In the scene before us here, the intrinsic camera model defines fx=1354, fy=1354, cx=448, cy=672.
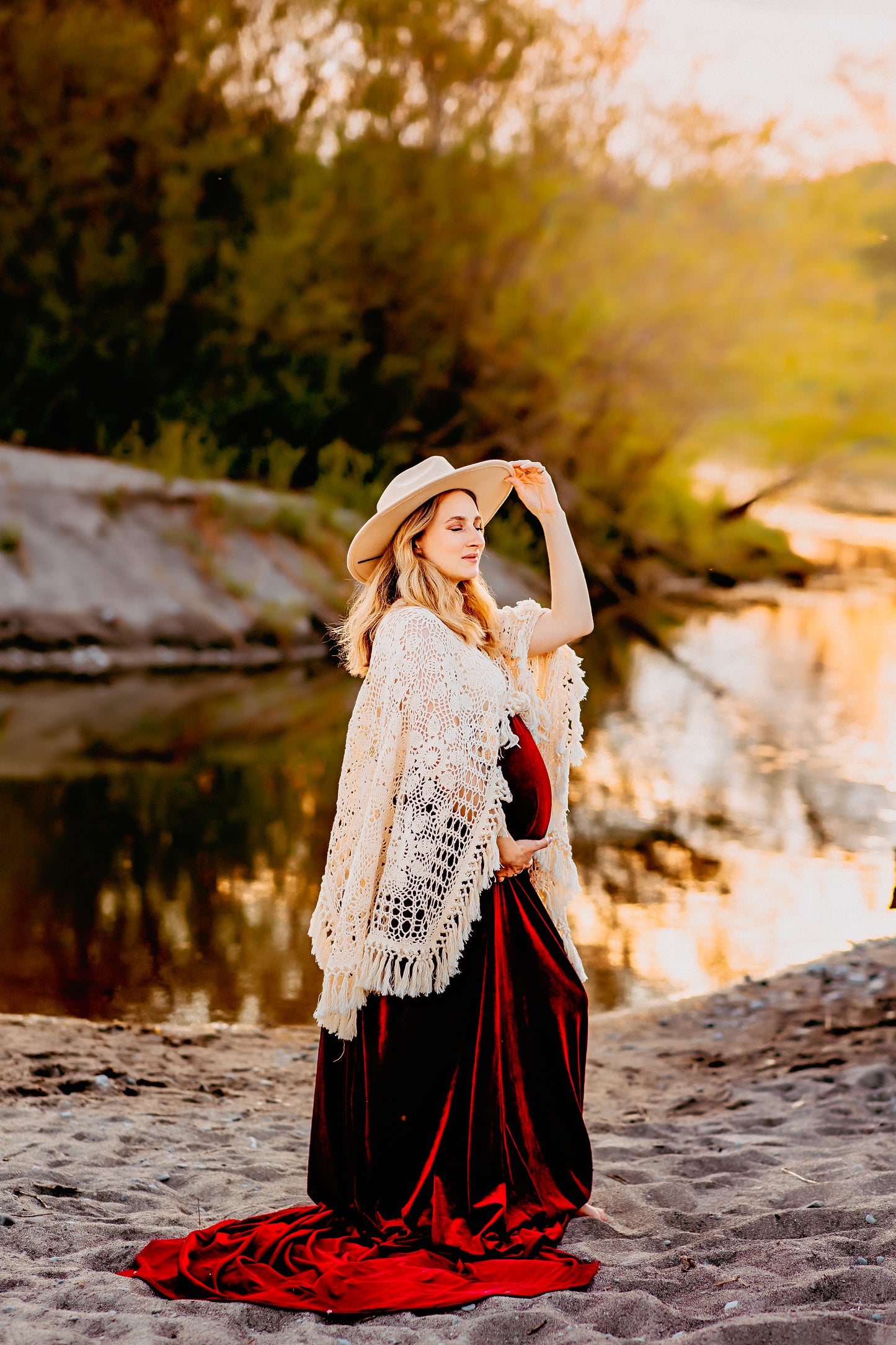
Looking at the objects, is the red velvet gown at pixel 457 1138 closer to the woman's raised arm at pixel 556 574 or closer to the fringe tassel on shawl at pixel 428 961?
the fringe tassel on shawl at pixel 428 961

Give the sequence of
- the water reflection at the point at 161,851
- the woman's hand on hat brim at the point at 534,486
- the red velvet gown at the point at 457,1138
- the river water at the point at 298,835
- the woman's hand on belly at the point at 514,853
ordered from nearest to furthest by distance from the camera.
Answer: the red velvet gown at the point at 457,1138 < the woman's hand on belly at the point at 514,853 < the woman's hand on hat brim at the point at 534,486 < the water reflection at the point at 161,851 < the river water at the point at 298,835

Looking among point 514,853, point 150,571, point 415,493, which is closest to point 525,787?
point 514,853

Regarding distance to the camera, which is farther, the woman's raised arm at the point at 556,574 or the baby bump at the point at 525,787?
the woman's raised arm at the point at 556,574

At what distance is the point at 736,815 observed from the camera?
8.86 metres

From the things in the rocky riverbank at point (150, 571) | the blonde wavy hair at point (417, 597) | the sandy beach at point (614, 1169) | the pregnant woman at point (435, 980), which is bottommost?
the sandy beach at point (614, 1169)

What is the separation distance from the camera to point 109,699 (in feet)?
38.3

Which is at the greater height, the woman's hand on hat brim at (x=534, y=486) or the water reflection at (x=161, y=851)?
the woman's hand on hat brim at (x=534, y=486)

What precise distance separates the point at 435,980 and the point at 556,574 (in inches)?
38.4

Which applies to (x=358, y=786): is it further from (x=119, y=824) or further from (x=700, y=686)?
(x=700, y=686)

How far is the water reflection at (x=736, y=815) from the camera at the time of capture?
633 centimetres

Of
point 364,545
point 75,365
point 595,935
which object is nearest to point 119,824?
point 595,935

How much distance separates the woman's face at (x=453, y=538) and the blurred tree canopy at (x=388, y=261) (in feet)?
43.3

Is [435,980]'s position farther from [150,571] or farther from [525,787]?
[150,571]

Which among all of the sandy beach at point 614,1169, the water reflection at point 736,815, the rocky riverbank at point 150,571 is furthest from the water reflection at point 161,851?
the rocky riverbank at point 150,571
